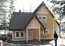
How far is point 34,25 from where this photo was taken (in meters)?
31.7

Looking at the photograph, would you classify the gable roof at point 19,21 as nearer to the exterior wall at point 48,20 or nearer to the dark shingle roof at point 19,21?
the dark shingle roof at point 19,21

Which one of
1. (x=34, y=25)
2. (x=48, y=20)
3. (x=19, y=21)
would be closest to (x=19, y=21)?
(x=19, y=21)

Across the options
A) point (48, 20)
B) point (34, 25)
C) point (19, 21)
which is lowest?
point (34, 25)

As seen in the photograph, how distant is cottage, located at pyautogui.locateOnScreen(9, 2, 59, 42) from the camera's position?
31.7m

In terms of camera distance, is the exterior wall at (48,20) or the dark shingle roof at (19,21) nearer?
the dark shingle roof at (19,21)

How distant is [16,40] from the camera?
108ft

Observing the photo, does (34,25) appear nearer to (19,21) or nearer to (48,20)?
(48,20)

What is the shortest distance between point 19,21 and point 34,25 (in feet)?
14.6

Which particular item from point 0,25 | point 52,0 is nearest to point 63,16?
point 52,0

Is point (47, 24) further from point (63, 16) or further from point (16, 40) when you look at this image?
point (63, 16)

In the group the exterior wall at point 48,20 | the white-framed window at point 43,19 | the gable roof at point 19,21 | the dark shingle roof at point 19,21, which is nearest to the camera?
the gable roof at point 19,21

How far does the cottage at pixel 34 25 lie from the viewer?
31719mm

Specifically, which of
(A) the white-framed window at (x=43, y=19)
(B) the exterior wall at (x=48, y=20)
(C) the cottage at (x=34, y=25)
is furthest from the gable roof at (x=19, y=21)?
(B) the exterior wall at (x=48, y=20)

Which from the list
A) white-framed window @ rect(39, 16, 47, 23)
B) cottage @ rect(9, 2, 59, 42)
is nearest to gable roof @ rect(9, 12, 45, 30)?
cottage @ rect(9, 2, 59, 42)
